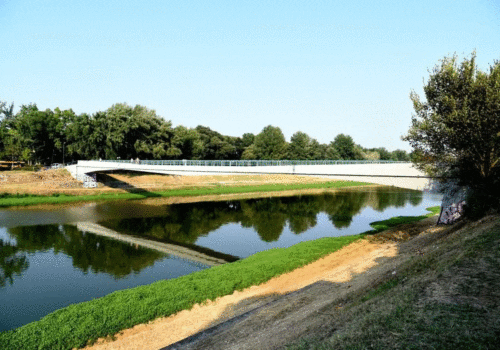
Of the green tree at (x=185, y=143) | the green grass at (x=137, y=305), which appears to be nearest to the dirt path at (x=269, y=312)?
the green grass at (x=137, y=305)

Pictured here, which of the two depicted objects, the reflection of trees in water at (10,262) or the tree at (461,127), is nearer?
the tree at (461,127)

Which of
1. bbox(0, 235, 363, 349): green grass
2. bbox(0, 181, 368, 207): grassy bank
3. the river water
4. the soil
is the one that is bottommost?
the river water

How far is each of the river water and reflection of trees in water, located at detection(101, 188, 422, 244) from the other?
10 centimetres

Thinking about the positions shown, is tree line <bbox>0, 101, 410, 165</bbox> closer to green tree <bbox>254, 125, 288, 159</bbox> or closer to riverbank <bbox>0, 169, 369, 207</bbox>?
green tree <bbox>254, 125, 288, 159</bbox>

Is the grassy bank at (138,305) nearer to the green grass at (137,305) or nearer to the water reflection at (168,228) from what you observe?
the green grass at (137,305)

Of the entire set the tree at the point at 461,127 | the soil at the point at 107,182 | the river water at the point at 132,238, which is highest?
the tree at the point at 461,127

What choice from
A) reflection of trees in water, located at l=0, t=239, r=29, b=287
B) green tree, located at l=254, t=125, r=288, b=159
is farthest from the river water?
green tree, located at l=254, t=125, r=288, b=159

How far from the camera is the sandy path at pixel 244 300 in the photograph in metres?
11.1

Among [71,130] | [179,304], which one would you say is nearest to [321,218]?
[179,304]

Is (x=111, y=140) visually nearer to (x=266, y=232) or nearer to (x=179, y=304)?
(x=266, y=232)

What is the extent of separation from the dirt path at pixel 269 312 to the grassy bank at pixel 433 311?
1.34 m

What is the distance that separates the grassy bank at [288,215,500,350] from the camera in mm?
5762

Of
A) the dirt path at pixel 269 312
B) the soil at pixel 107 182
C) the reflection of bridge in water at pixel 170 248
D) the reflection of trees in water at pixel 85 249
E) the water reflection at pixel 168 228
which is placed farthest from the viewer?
the soil at pixel 107 182

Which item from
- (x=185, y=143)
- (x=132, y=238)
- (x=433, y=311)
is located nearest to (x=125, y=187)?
(x=185, y=143)
